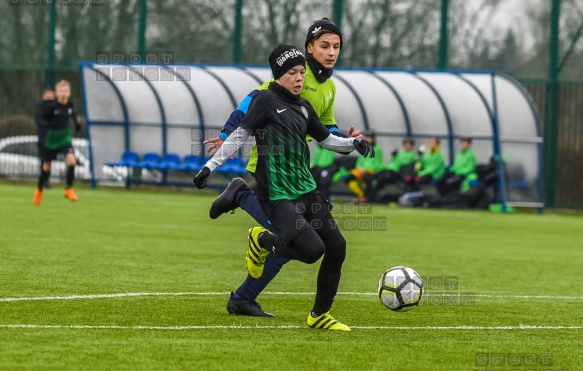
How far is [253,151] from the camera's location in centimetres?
800

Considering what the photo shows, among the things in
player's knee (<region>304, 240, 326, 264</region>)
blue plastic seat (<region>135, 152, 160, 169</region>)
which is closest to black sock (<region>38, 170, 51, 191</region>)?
blue plastic seat (<region>135, 152, 160, 169</region>)

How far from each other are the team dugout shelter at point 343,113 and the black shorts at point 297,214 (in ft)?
59.9

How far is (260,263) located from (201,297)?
123cm

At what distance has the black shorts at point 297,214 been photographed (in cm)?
757

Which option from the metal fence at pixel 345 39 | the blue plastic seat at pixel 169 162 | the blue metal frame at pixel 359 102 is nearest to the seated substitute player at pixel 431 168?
the blue metal frame at pixel 359 102

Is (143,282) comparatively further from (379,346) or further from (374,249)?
(374,249)

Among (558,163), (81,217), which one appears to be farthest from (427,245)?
(558,163)

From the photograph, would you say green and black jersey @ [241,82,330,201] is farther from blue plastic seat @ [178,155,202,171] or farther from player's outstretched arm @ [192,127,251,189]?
blue plastic seat @ [178,155,202,171]

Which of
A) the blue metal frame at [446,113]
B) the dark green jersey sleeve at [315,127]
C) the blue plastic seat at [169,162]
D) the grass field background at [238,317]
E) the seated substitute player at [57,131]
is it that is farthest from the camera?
the blue plastic seat at [169,162]

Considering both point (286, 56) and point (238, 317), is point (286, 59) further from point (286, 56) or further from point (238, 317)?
point (238, 317)

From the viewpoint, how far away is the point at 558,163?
2811 cm

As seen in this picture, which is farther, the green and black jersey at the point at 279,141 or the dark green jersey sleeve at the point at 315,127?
the dark green jersey sleeve at the point at 315,127

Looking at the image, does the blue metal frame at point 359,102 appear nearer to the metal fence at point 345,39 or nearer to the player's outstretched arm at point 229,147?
the metal fence at point 345,39

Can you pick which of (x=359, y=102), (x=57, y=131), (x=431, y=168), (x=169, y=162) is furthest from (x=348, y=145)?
(x=169, y=162)
